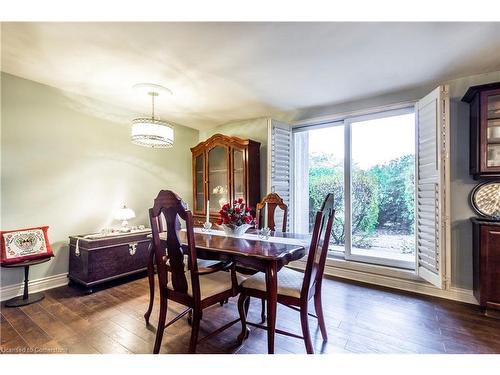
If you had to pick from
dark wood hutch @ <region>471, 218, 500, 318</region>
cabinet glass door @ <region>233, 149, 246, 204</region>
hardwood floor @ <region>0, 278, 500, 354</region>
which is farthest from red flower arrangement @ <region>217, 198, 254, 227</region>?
dark wood hutch @ <region>471, 218, 500, 318</region>

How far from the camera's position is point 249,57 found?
213cm

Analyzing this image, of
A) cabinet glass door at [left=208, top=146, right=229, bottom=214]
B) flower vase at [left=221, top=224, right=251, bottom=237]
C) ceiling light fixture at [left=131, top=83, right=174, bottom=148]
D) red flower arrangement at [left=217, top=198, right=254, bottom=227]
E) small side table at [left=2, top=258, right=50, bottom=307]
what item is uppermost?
ceiling light fixture at [left=131, top=83, right=174, bottom=148]

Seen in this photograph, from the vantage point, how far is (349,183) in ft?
10.7

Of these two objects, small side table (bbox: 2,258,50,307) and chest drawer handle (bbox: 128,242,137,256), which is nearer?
small side table (bbox: 2,258,50,307)

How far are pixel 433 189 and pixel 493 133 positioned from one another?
694 mm

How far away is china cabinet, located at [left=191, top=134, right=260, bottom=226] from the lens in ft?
11.6

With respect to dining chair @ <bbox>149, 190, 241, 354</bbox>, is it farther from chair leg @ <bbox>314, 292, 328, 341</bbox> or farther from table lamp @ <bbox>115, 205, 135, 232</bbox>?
table lamp @ <bbox>115, 205, 135, 232</bbox>

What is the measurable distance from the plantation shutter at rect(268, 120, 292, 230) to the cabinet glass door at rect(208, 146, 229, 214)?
74 centimetres

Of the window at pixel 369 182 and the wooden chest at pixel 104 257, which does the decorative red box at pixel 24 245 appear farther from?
the window at pixel 369 182

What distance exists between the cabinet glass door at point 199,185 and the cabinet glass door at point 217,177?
0.19 m

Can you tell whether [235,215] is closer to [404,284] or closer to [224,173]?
[224,173]

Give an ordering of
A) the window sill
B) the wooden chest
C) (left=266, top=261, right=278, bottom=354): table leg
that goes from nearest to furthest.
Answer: (left=266, top=261, right=278, bottom=354): table leg → the wooden chest → the window sill

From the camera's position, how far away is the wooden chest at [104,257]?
271cm
